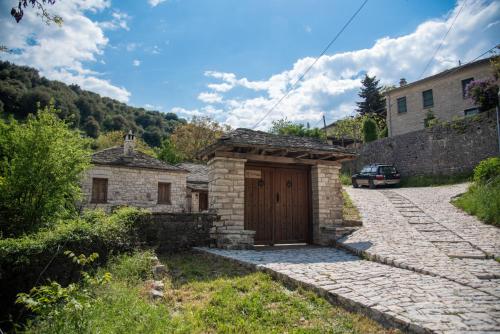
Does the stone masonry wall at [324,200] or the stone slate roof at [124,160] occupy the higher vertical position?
the stone slate roof at [124,160]

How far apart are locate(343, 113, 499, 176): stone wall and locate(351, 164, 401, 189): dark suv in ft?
5.46

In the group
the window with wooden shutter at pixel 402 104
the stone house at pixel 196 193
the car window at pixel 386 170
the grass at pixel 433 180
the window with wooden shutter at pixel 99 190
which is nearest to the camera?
the grass at pixel 433 180

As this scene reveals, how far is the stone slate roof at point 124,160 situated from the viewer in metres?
17.2

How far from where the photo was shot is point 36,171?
7.54m

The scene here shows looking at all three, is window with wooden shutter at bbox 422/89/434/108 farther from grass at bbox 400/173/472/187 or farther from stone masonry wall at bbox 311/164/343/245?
stone masonry wall at bbox 311/164/343/245

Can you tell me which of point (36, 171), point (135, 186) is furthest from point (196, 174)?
point (36, 171)

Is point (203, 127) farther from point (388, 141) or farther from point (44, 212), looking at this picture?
point (44, 212)

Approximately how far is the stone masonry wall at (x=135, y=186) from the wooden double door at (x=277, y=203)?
36.8 ft

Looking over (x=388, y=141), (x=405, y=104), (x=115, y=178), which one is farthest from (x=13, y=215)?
(x=405, y=104)

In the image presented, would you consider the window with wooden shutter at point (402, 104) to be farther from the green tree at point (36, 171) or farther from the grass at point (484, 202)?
the green tree at point (36, 171)

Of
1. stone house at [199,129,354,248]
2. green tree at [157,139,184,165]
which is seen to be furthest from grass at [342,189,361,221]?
green tree at [157,139,184,165]

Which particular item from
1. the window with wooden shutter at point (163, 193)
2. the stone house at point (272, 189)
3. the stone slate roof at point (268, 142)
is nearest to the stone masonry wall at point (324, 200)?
the stone house at point (272, 189)

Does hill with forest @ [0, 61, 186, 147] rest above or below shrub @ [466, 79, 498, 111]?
above

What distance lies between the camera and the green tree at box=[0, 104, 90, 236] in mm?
7328
